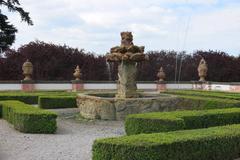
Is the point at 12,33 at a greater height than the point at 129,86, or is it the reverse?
the point at 12,33

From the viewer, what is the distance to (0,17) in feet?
84.5

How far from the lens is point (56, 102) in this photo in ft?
60.3

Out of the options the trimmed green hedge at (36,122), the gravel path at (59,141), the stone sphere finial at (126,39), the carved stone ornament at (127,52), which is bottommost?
the gravel path at (59,141)

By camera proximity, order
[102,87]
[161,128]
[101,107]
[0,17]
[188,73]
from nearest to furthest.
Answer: [161,128] → [101,107] → [0,17] → [102,87] → [188,73]

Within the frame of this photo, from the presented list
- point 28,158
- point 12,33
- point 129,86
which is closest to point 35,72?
point 12,33

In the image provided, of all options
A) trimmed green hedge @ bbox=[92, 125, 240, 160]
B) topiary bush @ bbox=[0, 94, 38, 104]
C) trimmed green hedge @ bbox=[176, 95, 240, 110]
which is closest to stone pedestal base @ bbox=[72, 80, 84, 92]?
topiary bush @ bbox=[0, 94, 38, 104]

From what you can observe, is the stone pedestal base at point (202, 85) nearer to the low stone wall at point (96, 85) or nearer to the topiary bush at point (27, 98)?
the low stone wall at point (96, 85)

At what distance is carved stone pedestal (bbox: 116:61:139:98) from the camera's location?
1502 centimetres

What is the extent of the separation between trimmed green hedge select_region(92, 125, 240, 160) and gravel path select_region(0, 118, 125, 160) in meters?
1.74

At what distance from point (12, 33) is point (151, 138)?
807 inches

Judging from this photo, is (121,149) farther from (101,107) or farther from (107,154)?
(101,107)

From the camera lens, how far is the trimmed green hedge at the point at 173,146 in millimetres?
6656

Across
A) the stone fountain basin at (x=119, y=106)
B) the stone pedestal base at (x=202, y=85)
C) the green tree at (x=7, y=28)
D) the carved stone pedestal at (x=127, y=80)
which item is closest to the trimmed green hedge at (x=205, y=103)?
the stone fountain basin at (x=119, y=106)

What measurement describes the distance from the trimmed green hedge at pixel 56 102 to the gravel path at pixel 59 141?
412cm
